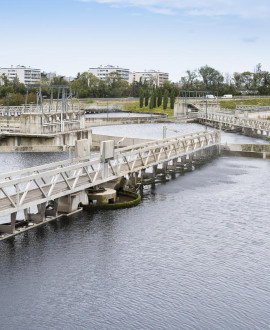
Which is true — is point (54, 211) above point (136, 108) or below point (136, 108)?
below

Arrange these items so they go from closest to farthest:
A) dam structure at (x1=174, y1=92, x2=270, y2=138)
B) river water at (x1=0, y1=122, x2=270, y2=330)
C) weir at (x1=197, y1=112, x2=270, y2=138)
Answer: river water at (x1=0, y1=122, x2=270, y2=330)
weir at (x1=197, y1=112, x2=270, y2=138)
dam structure at (x1=174, y1=92, x2=270, y2=138)

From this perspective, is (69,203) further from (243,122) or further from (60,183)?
(243,122)

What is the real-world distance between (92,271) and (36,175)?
744cm

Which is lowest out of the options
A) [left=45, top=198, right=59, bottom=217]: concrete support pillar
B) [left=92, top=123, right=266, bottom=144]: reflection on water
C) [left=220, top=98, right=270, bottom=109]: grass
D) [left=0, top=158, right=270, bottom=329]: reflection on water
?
[left=0, top=158, right=270, bottom=329]: reflection on water

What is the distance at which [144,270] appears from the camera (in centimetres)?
2630

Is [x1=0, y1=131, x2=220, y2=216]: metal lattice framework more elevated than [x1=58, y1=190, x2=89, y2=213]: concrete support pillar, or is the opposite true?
[x1=0, y1=131, x2=220, y2=216]: metal lattice framework

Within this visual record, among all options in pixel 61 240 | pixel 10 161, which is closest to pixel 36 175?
pixel 61 240

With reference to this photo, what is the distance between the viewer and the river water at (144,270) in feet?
71.0

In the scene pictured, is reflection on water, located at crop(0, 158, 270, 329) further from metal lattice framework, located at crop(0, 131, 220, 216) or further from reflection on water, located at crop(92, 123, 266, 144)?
reflection on water, located at crop(92, 123, 266, 144)

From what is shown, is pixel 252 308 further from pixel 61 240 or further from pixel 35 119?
pixel 35 119

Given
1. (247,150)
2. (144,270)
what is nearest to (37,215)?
(144,270)

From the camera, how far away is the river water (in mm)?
21641

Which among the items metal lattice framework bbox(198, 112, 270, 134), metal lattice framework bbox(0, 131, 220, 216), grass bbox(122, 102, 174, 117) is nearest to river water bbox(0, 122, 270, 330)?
metal lattice framework bbox(0, 131, 220, 216)

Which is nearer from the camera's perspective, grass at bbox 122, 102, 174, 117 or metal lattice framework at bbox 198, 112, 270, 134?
metal lattice framework at bbox 198, 112, 270, 134
